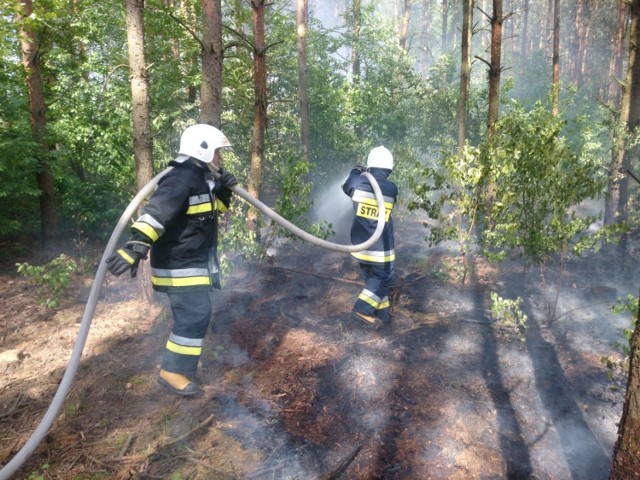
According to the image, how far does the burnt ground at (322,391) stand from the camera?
303cm

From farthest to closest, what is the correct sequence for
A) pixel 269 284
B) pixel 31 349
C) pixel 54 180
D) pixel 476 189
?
pixel 54 180, pixel 269 284, pixel 476 189, pixel 31 349

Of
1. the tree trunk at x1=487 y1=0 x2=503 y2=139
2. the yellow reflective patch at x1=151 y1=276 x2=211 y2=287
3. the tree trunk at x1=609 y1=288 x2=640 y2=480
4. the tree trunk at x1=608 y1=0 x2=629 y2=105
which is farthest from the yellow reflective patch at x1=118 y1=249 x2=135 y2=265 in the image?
the tree trunk at x1=608 y1=0 x2=629 y2=105

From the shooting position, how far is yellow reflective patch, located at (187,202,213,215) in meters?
3.72

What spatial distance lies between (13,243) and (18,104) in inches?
131

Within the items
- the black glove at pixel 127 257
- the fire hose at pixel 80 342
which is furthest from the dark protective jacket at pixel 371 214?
the black glove at pixel 127 257

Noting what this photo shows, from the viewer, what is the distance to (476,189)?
20.3 ft

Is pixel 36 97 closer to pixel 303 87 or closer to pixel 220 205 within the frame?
pixel 220 205

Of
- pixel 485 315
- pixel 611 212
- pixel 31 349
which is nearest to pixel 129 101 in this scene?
pixel 31 349

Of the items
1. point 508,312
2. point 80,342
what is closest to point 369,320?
point 508,312

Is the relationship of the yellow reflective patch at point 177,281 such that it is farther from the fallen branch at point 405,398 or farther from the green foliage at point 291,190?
the green foliage at point 291,190

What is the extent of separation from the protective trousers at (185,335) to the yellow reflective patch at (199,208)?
76 cm

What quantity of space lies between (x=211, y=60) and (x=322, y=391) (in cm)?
423

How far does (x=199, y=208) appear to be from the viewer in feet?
12.3

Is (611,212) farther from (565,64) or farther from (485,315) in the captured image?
(565,64)
